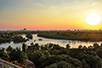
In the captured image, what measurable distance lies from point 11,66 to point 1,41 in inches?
2701

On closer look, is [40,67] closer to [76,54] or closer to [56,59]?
[56,59]

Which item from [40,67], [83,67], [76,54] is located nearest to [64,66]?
[83,67]

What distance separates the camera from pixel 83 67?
1498cm

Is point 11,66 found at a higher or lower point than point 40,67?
higher

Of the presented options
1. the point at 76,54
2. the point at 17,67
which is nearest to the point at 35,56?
the point at 17,67

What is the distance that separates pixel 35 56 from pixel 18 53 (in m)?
4.72

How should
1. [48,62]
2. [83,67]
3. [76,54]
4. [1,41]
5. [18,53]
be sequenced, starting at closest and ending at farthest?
[83,67]
[18,53]
[48,62]
[76,54]
[1,41]

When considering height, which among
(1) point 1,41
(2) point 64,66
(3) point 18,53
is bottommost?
(1) point 1,41

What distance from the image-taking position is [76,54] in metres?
20.2

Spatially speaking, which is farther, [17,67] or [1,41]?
[1,41]

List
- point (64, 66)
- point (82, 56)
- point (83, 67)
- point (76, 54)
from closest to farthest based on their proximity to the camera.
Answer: point (64, 66) < point (83, 67) < point (82, 56) < point (76, 54)

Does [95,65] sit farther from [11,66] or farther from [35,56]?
[11,66]

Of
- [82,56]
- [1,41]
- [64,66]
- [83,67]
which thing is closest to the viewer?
[64,66]

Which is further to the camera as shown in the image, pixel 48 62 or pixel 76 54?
pixel 76 54
